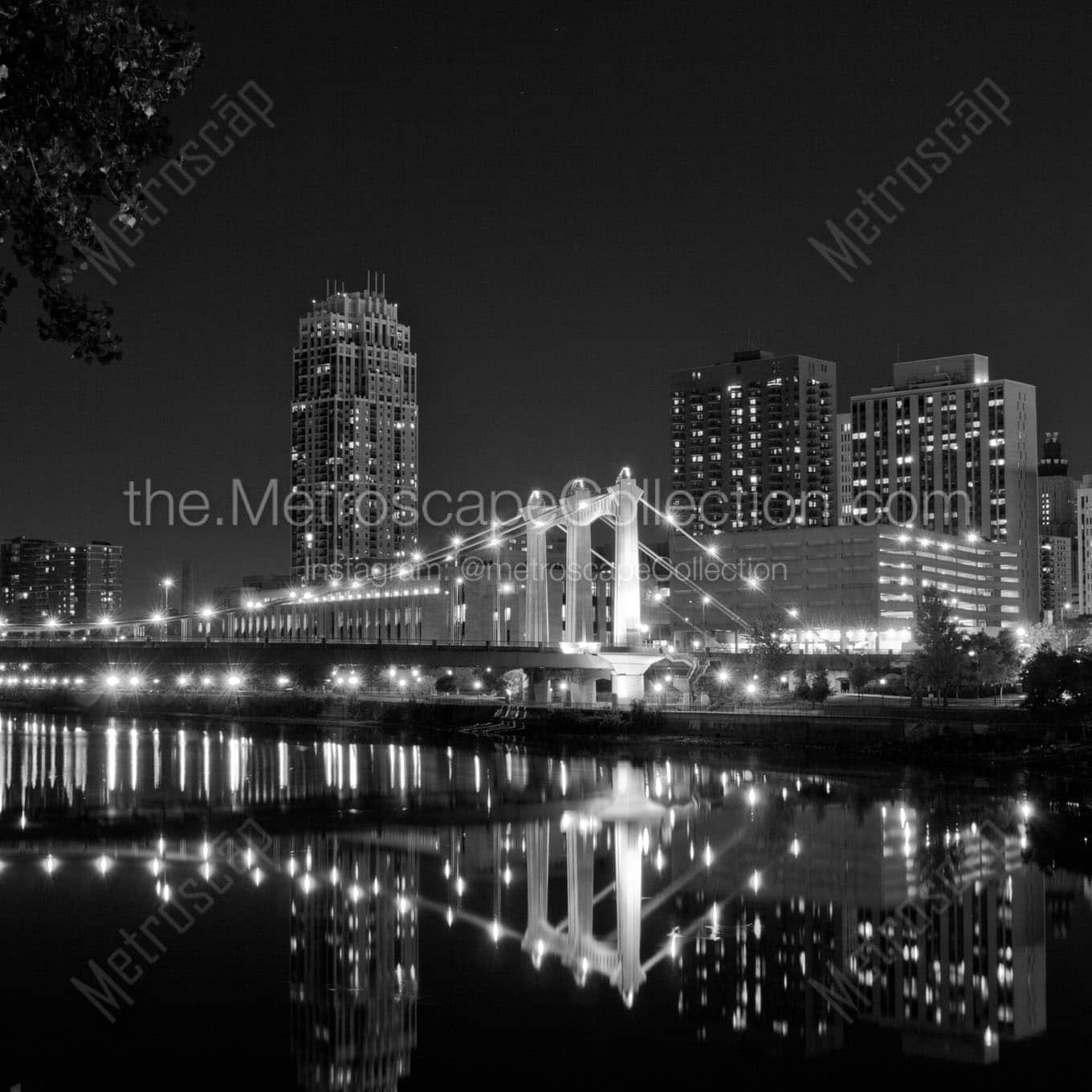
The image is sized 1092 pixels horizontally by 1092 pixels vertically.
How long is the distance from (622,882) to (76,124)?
21.6 m

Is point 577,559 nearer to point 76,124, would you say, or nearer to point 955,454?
point 76,124

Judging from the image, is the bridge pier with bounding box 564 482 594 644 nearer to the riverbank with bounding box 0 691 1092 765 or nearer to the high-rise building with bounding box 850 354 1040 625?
the riverbank with bounding box 0 691 1092 765

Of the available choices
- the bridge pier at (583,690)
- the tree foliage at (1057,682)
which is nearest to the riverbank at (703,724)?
the tree foliage at (1057,682)

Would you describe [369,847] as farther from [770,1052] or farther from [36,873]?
[770,1052]

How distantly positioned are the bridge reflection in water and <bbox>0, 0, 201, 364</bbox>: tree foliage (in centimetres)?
1041

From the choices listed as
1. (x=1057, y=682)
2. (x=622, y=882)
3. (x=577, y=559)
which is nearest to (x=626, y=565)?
(x=577, y=559)

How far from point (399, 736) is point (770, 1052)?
2058 inches

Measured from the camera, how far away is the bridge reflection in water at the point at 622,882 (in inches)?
769

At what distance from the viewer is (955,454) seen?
174 metres

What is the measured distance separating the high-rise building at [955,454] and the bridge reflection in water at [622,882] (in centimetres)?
12886

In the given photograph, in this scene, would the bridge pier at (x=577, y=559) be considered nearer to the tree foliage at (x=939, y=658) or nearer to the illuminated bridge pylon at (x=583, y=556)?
the illuminated bridge pylon at (x=583, y=556)

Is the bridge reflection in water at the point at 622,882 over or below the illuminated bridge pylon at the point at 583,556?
below

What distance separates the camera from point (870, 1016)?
63.5ft

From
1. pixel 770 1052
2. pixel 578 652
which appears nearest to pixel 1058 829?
pixel 770 1052
